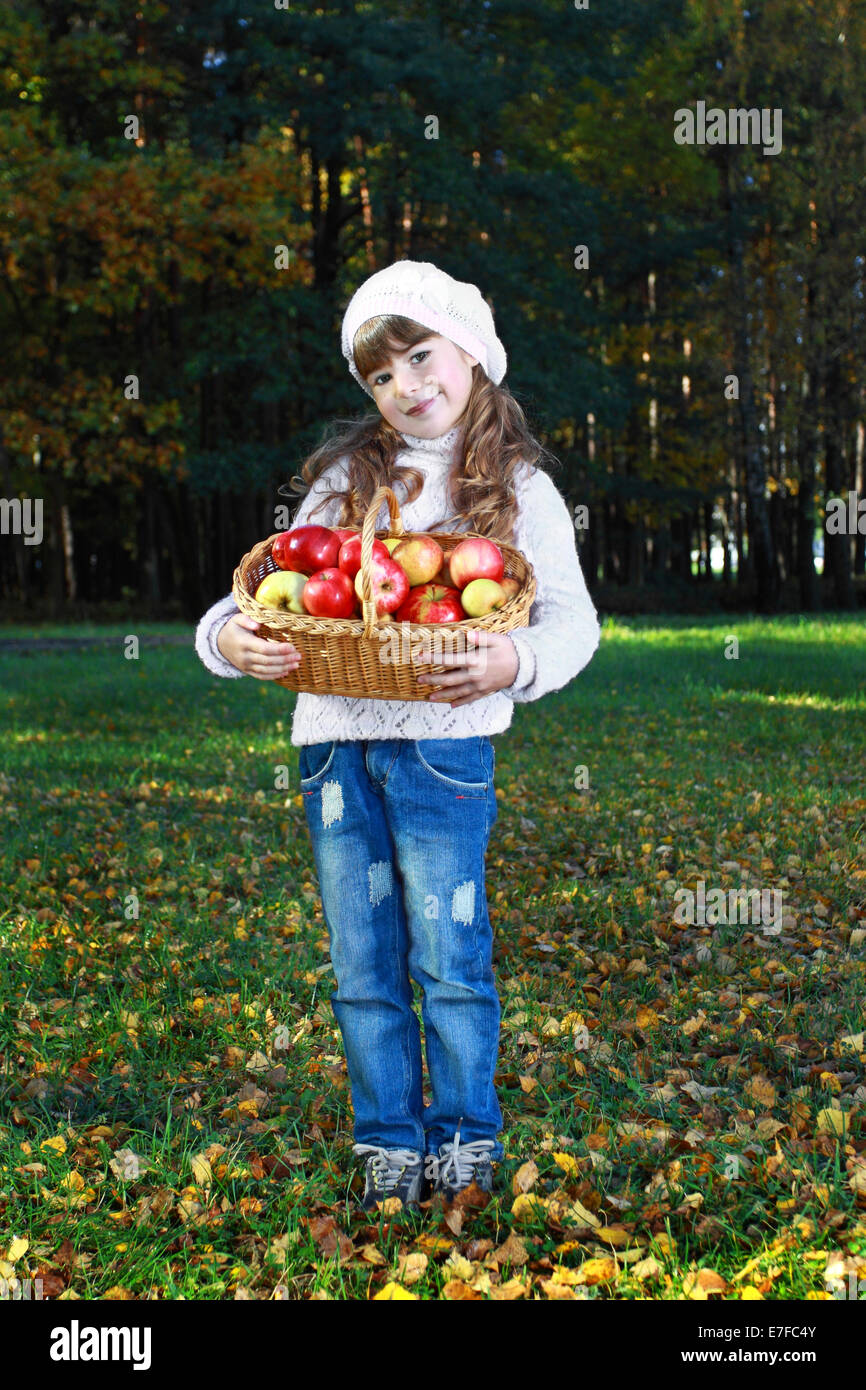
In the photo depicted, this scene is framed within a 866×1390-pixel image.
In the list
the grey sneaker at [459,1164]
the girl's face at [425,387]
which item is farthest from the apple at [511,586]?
the grey sneaker at [459,1164]

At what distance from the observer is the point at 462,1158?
3180 millimetres

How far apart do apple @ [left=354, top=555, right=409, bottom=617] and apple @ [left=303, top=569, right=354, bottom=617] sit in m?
0.05

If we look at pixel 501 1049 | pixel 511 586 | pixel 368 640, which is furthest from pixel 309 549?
pixel 501 1049

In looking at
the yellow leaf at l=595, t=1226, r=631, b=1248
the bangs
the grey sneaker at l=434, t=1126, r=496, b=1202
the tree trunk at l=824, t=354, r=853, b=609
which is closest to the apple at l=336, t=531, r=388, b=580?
the bangs

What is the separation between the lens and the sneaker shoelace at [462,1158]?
318cm

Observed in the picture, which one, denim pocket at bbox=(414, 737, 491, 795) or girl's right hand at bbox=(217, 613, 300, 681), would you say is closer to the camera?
girl's right hand at bbox=(217, 613, 300, 681)

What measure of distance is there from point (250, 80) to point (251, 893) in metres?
22.1

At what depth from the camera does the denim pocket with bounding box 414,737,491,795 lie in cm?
299

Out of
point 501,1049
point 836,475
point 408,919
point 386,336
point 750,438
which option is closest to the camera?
point 386,336

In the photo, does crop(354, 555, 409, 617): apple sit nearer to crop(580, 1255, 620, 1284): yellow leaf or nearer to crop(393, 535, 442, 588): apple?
crop(393, 535, 442, 588): apple

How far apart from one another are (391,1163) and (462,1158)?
185 millimetres
